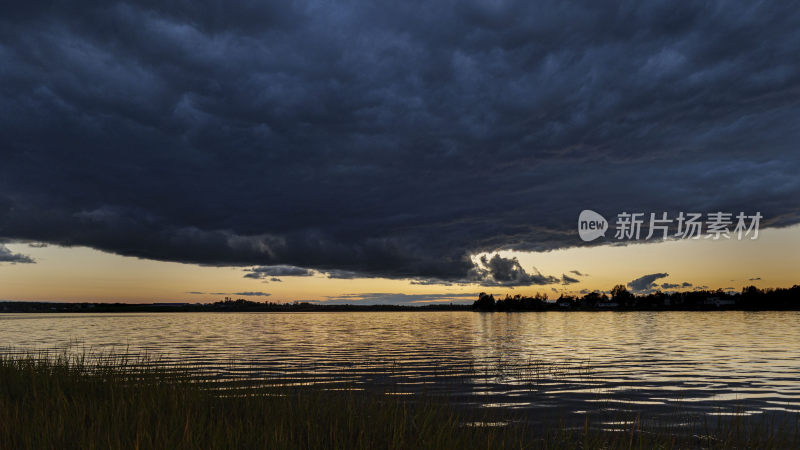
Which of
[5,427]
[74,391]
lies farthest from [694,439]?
[74,391]

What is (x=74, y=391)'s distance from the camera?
16.1m

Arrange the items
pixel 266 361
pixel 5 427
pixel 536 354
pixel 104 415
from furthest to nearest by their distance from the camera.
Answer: pixel 536 354 < pixel 266 361 < pixel 104 415 < pixel 5 427

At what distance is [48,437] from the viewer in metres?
9.16

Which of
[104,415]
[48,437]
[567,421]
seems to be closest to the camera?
[48,437]

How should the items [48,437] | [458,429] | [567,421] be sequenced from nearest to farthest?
[48,437] < [458,429] < [567,421]

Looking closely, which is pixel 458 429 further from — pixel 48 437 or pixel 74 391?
pixel 74 391

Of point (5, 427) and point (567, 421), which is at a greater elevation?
point (5, 427)

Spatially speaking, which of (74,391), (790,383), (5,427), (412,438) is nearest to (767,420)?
(790,383)

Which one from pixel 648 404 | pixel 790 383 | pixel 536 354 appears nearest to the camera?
pixel 648 404

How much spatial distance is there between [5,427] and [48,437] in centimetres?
158

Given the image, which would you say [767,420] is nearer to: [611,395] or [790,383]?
[611,395]

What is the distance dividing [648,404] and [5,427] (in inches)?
765

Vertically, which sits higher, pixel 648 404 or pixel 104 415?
pixel 104 415

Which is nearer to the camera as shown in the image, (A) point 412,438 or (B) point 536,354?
(A) point 412,438
